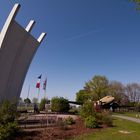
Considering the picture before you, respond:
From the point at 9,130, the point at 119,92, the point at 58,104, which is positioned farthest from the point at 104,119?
the point at 119,92

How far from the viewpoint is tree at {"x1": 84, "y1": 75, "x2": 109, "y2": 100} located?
68.7 metres

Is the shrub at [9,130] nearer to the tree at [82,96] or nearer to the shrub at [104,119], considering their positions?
the shrub at [104,119]

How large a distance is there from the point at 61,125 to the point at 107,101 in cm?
4374

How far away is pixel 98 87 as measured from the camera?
6981cm

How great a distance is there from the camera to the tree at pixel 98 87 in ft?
226

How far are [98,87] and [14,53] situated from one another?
52.7 m

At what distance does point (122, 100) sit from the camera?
8006cm

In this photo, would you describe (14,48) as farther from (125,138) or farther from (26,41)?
(125,138)

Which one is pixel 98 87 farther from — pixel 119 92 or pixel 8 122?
pixel 8 122

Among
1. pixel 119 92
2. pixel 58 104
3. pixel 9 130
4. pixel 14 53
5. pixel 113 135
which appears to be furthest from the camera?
pixel 119 92

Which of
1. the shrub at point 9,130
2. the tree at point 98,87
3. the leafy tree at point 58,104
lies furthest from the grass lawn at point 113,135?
the tree at point 98,87

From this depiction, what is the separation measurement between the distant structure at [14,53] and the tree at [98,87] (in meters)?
47.6

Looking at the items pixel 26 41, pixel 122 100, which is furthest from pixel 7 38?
pixel 122 100

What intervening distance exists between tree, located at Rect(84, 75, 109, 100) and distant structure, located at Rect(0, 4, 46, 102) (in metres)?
47.6
